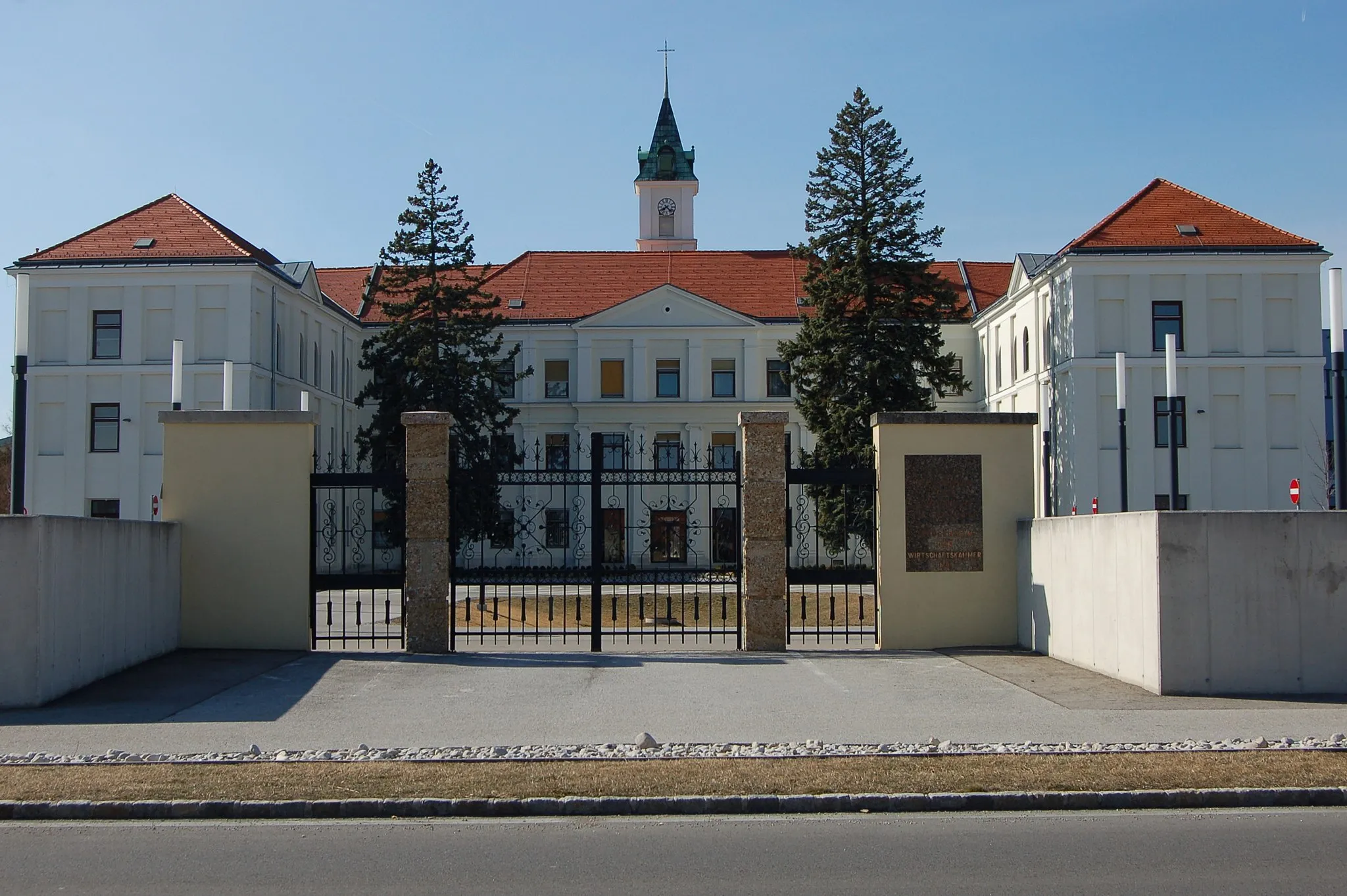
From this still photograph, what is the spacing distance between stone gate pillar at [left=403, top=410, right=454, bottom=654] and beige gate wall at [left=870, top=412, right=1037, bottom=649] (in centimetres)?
576

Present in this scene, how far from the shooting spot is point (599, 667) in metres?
16.1

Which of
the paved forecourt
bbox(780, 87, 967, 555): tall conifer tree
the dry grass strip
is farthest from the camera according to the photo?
bbox(780, 87, 967, 555): tall conifer tree

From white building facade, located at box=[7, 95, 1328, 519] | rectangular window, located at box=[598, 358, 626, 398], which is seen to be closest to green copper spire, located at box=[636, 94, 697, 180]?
rectangular window, located at box=[598, 358, 626, 398]

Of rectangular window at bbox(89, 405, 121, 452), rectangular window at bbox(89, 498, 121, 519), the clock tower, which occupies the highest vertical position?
the clock tower

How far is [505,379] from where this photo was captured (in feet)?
163

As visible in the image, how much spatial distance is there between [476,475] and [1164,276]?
3400cm

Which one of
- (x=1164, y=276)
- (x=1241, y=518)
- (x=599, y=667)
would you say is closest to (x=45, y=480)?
(x=599, y=667)

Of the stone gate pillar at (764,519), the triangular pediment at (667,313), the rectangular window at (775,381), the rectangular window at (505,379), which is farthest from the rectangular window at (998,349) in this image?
the stone gate pillar at (764,519)

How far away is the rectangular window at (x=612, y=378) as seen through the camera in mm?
56875

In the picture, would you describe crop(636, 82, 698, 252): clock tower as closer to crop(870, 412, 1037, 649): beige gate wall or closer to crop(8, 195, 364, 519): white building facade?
crop(8, 195, 364, 519): white building facade

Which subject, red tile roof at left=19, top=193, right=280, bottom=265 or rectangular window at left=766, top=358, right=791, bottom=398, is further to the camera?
rectangular window at left=766, top=358, right=791, bottom=398

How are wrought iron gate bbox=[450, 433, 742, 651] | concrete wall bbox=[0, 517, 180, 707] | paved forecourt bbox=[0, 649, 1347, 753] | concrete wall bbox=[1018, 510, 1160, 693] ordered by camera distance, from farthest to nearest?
wrought iron gate bbox=[450, 433, 742, 651] < concrete wall bbox=[1018, 510, 1160, 693] < concrete wall bbox=[0, 517, 180, 707] < paved forecourt bbox=[0, 649, 1347, 753]

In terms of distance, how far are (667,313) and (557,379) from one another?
5654 mm

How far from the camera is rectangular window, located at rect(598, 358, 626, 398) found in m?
56.9
